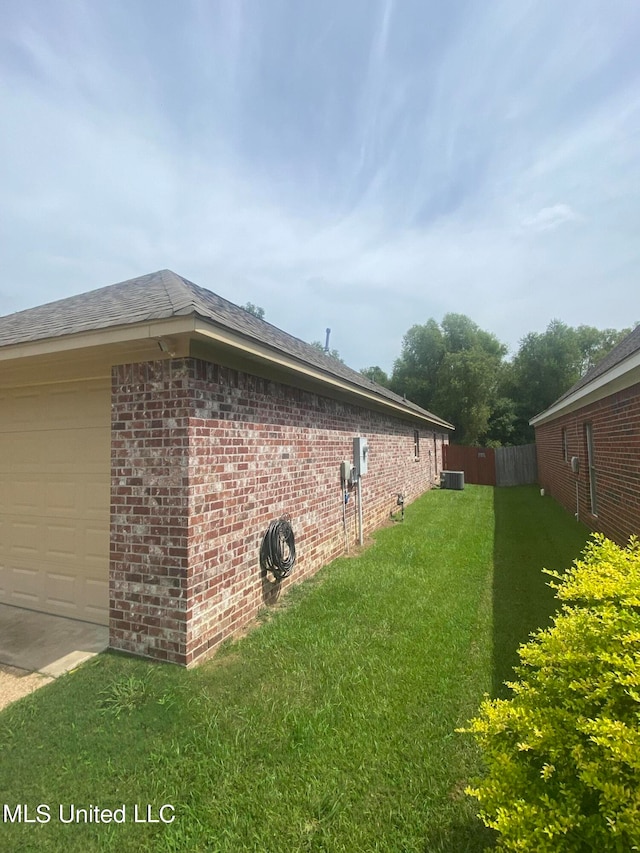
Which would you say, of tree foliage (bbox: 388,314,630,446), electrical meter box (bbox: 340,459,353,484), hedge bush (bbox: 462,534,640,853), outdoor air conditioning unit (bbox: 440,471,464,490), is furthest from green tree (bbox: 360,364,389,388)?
hedge bush (bbox: 462,534,640,853)

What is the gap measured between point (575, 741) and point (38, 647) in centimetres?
440

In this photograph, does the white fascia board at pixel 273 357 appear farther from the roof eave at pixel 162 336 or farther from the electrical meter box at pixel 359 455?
the electrical meter box at pixel 359 455

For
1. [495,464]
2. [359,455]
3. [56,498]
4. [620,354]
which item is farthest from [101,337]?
[495,464]

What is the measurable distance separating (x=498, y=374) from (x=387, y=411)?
98.7 feet

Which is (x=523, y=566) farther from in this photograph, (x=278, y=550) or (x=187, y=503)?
(x=187, y=503)

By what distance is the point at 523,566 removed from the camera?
6.36 metres

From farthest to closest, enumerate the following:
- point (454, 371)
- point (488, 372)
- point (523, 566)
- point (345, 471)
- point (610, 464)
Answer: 1. point (454, 371)
2. point (488, 372)
3. point (345, 471)
4. point (610, 464)
5. point (523, 566)

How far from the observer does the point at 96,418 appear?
436cm

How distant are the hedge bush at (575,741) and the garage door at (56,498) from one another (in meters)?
3.98

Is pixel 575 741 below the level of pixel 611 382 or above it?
below

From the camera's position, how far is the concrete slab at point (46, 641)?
3596mm

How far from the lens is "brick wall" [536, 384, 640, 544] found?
5.61 meters

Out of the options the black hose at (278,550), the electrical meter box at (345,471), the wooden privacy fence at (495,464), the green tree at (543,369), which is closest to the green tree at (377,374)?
the green tree at (543,369)

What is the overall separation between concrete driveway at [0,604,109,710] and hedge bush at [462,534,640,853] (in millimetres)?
3453
